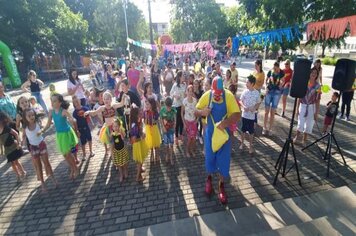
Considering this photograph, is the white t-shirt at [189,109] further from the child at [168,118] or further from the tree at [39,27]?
the tree at [39,27]

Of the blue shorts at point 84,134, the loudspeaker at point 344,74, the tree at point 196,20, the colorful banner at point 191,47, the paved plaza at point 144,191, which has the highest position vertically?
the tree at point 196,20

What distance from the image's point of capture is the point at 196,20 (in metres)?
44.3

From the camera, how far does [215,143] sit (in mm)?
3980

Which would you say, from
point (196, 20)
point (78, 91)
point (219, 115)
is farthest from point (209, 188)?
point (196, 20)

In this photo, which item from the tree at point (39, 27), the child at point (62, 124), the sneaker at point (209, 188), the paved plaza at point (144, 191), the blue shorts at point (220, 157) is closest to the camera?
the paved plaza at point (144, 191)

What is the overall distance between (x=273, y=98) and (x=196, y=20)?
4099cm

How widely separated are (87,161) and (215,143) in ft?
11.7

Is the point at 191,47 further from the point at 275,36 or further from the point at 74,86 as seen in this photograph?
the point at 74,86

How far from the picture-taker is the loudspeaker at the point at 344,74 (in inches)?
182

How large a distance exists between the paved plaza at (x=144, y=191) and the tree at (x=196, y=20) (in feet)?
136

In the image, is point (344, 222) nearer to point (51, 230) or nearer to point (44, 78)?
point (51, 230)

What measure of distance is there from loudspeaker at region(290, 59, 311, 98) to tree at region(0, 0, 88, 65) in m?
25.1

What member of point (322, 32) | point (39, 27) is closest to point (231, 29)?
point (39, 27)

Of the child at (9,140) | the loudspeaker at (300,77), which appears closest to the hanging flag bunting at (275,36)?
the loudspeaker at (300,77)
